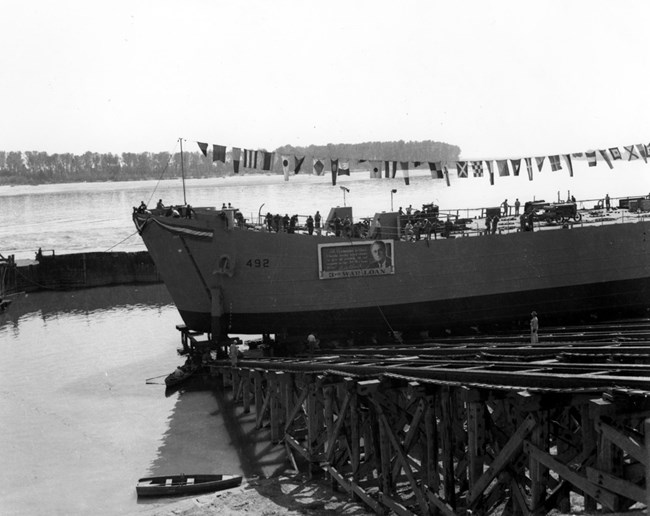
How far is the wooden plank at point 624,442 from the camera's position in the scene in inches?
255

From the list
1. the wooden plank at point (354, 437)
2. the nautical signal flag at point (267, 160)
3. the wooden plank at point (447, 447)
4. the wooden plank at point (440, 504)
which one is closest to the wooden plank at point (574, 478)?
the wooden plank at point (447, 447)

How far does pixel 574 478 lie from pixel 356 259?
16437 mm

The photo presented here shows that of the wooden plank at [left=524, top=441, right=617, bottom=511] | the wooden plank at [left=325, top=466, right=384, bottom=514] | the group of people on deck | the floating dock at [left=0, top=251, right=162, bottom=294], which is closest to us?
the wooden plank at [left=524, top=441, right=617, bottom=511]

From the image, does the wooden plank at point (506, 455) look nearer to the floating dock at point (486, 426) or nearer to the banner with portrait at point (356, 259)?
the floating dock at point (486, 426)

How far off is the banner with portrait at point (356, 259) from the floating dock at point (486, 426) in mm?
8085

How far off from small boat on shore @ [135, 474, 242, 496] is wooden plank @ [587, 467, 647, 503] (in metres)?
8.18

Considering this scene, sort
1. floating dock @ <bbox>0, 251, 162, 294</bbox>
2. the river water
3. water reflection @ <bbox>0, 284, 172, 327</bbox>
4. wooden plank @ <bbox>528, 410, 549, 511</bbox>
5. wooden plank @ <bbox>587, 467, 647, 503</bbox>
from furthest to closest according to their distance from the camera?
floating dock @ <bbox>0, 251, 162, 294</bbox>, water reflection @ <bbox>0, 284, 172, 327</bbox>, the river water, wooden plank @ <bbox>528, 410, 549, 511</bbox>, wooden plank @ <bbox>587, 467, 647, 503</bbox>

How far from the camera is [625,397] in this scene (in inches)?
272

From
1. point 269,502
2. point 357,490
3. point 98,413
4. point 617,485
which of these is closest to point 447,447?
point 357,490

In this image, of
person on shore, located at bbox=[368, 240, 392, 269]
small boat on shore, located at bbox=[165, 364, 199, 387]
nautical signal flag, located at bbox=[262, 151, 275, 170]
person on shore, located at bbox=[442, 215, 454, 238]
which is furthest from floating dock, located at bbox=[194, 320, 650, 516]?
nautical signal flag, located at bbox=[262, 151, 275, 170]

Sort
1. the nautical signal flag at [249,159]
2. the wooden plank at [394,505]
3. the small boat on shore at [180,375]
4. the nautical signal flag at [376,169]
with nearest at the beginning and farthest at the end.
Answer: the wooden plank at [394,505] < the small boat on shore at [180,375] < the nautical signal flag at [249,159] < the nautical signal flag at [376,169]

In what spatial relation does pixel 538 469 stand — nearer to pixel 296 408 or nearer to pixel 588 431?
pixel 588 431

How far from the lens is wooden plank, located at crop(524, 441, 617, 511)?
6.79 m

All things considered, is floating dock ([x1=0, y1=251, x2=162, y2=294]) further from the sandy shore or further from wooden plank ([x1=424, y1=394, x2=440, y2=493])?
wooden plank ([x1=424, y1=394, x2=440, y2=493])
